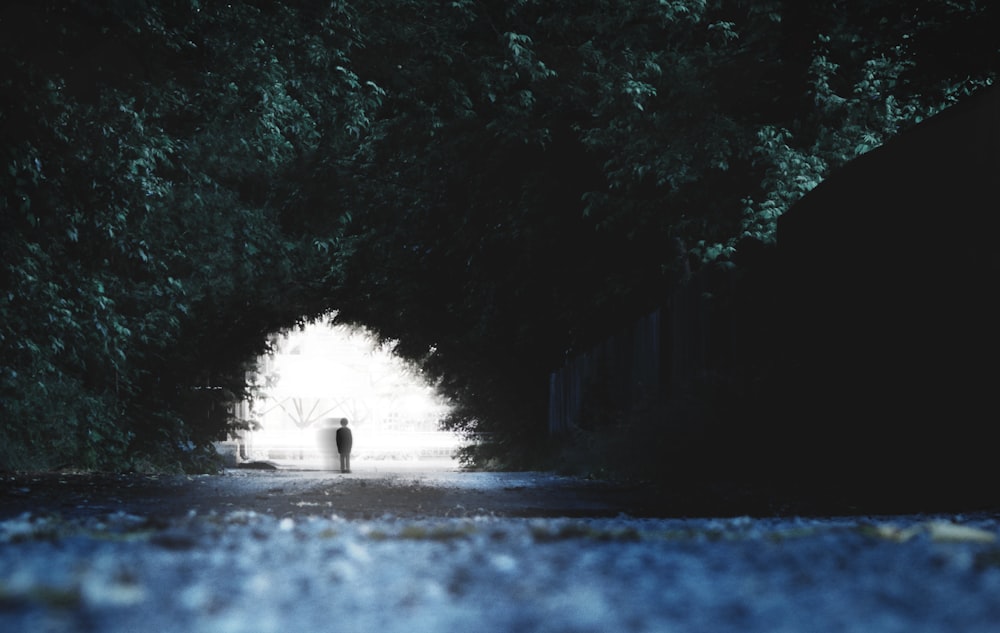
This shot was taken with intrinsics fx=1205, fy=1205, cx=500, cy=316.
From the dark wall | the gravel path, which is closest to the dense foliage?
the dark wall

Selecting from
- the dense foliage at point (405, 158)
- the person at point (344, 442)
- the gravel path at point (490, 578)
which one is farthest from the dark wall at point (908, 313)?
the person at point (344, 442)

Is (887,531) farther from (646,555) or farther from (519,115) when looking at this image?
(519,115)

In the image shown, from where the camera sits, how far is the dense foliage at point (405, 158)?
Answer: 37.9ft

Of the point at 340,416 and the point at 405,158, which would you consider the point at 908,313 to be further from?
the point at 340,416

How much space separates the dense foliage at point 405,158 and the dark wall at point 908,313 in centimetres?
181

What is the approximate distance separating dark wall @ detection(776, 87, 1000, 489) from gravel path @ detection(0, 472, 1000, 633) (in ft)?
9.46

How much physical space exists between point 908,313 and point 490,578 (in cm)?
525

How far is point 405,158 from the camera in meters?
23.9

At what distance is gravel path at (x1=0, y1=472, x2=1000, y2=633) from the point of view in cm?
224

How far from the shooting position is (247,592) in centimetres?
258

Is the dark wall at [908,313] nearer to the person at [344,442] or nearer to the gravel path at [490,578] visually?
the gravel path at [490,578]

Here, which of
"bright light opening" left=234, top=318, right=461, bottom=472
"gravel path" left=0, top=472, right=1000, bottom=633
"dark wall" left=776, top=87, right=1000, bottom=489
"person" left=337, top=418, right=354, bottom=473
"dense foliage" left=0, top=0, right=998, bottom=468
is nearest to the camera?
"gravel path" left=0, top=472, right=1000, bottom=633

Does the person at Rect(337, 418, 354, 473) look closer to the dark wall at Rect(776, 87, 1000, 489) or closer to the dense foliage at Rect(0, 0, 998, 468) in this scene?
the dense foliage at Rect(0, 0, 998, 468)

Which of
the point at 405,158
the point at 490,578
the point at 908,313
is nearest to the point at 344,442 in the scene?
the point at 405,158
